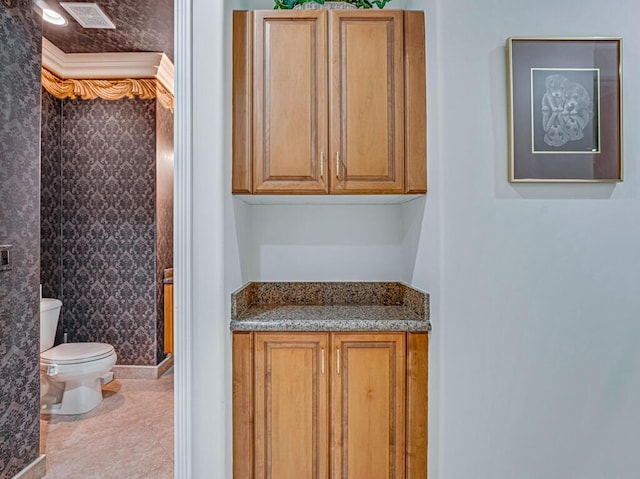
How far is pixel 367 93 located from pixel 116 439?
2.41m

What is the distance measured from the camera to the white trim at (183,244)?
1497 mm

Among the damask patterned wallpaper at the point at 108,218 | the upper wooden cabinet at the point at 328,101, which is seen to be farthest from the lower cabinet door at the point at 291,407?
the damask patterned wallpaper at the point at 108,218

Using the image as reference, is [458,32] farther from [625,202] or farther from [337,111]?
[625,202]

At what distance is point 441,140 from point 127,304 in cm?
282

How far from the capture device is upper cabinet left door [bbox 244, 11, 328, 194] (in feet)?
5.32

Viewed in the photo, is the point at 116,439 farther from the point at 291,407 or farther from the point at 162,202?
the point at 162,202

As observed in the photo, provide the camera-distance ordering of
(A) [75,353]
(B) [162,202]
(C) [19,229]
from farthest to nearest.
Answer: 1. (B) [162,202]
2. (A) [75,353]
3. (C) [19,229]

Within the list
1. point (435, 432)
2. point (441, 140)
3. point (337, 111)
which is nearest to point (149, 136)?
point (337, 111)

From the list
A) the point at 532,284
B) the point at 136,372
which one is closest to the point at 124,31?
the point at 136,372

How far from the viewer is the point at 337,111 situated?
162 cm

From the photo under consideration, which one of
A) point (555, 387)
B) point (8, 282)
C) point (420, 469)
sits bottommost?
point (420, 469)

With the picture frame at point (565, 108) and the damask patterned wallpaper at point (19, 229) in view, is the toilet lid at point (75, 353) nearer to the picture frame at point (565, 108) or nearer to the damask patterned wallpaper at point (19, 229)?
the damask patterned wallpaper at point (19, 229)

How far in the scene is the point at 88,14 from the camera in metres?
2.45

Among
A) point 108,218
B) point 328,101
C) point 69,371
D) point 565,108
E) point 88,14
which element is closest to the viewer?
point 565,108
